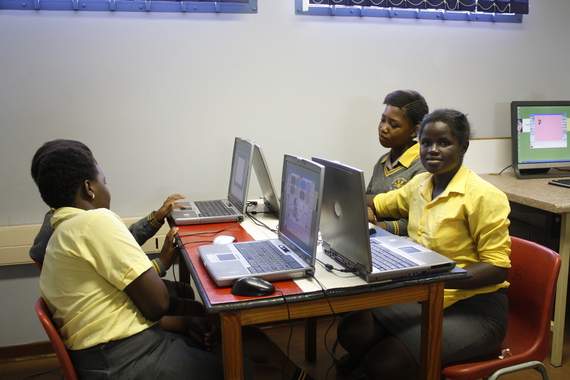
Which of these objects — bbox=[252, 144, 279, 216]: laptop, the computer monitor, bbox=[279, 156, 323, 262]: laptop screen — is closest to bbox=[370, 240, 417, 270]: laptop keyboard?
bbox=[279, 156, 323, 262]: laptop screen

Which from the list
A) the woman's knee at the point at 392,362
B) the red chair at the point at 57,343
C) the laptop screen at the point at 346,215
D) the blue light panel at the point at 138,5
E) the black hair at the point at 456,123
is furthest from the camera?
the blue light panel at the point at 138,5

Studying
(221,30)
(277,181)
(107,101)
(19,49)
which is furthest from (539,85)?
(19,49)

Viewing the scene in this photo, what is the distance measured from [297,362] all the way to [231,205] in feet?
2.83

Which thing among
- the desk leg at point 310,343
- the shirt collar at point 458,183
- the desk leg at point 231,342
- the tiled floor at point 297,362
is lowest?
the tiled floor at point 297,362

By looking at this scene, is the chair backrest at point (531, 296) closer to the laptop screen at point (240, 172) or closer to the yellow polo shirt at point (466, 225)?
the yellow polo shirt at point (466, 225)

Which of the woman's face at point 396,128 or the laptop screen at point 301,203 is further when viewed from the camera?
the woman's face at point 396,128

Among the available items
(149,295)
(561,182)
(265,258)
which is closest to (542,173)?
(561,182)

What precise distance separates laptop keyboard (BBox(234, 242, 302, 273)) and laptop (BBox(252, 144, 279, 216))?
514 millimetres

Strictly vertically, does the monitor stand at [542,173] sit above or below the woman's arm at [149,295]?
above

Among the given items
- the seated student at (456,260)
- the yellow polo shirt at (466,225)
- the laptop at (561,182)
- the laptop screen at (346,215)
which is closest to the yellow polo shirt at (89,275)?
the laptop screen at (346,215)

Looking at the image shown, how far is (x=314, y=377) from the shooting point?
2453 millimetres

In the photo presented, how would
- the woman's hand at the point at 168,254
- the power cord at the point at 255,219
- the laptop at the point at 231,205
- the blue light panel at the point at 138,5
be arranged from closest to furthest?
the woman's hand at the point at 168,254, the power cord at the point at 255,219, the laptop at the point at 231,205, the blue light panel at the point at 138,5

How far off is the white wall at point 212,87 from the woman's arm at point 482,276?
1486 millimetres

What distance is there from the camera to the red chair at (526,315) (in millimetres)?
1574
